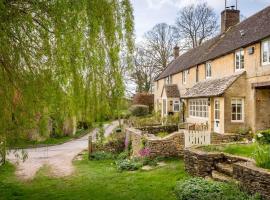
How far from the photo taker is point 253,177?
8977 millimetres

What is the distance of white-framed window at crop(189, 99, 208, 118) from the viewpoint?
2484 cm

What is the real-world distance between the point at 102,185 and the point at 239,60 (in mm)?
13642

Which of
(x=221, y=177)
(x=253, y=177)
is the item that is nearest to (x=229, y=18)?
(x=221, y=177)

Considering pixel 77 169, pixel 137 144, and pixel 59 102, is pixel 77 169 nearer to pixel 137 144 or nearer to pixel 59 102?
pixel 137 144

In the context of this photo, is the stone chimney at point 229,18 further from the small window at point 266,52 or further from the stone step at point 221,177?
the stone step at point 221,177

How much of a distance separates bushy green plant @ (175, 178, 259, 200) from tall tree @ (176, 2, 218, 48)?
3931 centimetres

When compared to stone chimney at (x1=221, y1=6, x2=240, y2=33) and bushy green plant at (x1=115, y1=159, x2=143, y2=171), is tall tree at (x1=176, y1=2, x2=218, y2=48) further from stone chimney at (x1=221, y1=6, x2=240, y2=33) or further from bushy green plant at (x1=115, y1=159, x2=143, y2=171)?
bushy green plant at (x1=115, y1=159, x2=143, y2=171)

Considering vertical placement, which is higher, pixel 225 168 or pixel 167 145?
pixel 167 145

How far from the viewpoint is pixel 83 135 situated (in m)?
35.3

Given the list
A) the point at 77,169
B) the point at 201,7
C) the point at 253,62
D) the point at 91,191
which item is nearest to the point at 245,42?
the point at 253,62

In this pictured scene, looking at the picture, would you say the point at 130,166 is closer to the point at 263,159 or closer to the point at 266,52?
the point at 263,159

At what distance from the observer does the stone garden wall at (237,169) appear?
863 centimetres

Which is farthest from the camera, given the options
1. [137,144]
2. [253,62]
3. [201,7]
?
[201,7]

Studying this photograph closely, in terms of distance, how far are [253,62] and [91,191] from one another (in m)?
13.2
